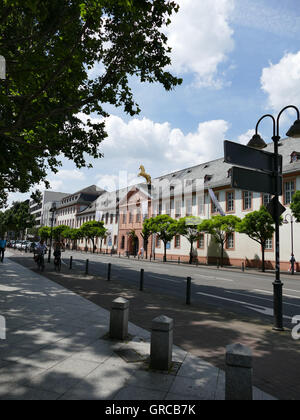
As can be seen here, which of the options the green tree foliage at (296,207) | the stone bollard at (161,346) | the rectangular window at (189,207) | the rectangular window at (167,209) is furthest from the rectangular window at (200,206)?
the stone bollard at (161,346)

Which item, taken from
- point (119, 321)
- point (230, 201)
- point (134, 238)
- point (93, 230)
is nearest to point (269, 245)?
point (230, 201)

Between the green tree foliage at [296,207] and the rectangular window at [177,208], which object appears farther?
the rectangular window at [177,208]

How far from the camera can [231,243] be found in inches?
1375

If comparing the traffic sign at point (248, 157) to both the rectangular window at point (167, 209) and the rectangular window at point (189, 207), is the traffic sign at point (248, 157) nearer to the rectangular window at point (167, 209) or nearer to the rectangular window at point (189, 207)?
the rectangular window at point (189, 207)

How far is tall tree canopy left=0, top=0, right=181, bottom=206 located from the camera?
5.90 metres

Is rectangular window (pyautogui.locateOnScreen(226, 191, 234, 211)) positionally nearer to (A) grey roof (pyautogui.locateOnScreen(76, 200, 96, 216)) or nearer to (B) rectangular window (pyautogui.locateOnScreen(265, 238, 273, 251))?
(B) rectangular window (pyautogui.locateOnScreen(265, 238, 273, 251))

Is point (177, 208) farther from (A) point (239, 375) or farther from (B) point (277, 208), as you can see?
(A) point (239, 375)

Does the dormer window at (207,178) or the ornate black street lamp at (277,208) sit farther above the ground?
the dormer window at (207,178)

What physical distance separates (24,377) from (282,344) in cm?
473

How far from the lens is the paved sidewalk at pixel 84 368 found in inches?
132

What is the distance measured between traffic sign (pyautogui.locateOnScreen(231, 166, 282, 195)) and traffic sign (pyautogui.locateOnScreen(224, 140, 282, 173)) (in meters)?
0.15

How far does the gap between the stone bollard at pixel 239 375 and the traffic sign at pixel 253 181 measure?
11.9 ft

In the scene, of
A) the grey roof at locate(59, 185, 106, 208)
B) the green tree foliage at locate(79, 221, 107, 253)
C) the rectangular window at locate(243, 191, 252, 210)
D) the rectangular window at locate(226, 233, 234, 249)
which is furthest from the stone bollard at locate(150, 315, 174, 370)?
the grey roof at locate(59, 185, 106, 208)
